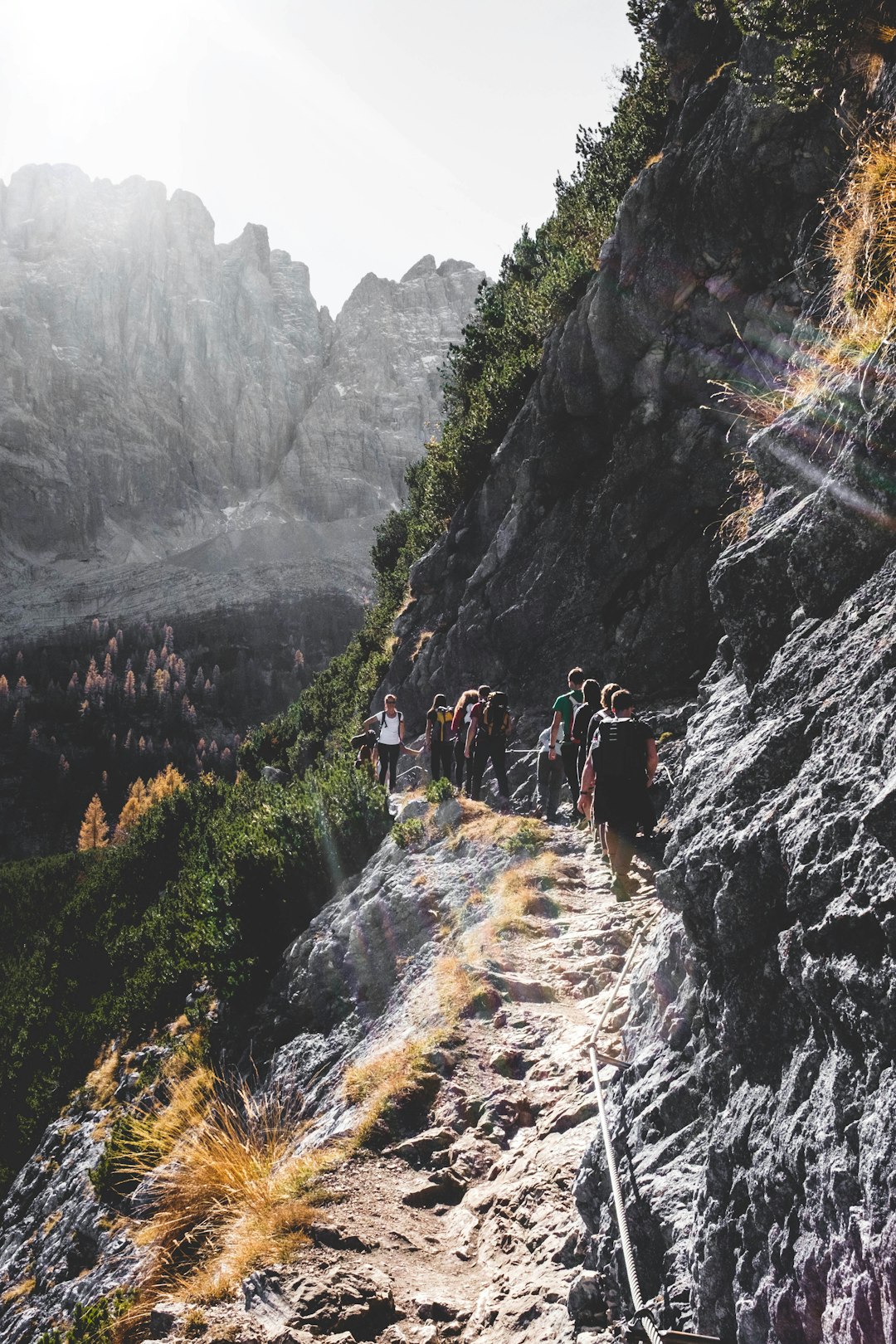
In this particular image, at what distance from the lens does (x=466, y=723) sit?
1418 cm

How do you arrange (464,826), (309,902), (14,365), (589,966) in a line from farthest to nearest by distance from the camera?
(14,365)
(309,902)
(464,826)
(589,966)

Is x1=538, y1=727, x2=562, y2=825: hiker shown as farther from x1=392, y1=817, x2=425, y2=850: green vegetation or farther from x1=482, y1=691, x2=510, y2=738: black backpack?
x1=392, y1=817, x2=425, y2=850: green vegetation

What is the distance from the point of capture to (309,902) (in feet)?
48.6

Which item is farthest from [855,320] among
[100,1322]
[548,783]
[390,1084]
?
[548,783]

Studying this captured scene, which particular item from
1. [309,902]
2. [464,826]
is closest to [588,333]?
[464,826]

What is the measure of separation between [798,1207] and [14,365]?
628 feet

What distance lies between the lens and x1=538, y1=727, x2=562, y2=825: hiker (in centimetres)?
1261

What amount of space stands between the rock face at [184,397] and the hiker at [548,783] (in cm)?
15028

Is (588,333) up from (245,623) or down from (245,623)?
down

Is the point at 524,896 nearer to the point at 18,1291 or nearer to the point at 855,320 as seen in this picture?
the point at 855,320

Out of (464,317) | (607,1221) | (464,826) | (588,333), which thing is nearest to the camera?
(607,1221)

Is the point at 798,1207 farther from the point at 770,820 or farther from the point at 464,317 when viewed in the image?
the point at 464,317

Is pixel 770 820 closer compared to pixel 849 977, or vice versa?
pixel 849 977

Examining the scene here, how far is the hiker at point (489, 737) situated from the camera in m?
13.2
